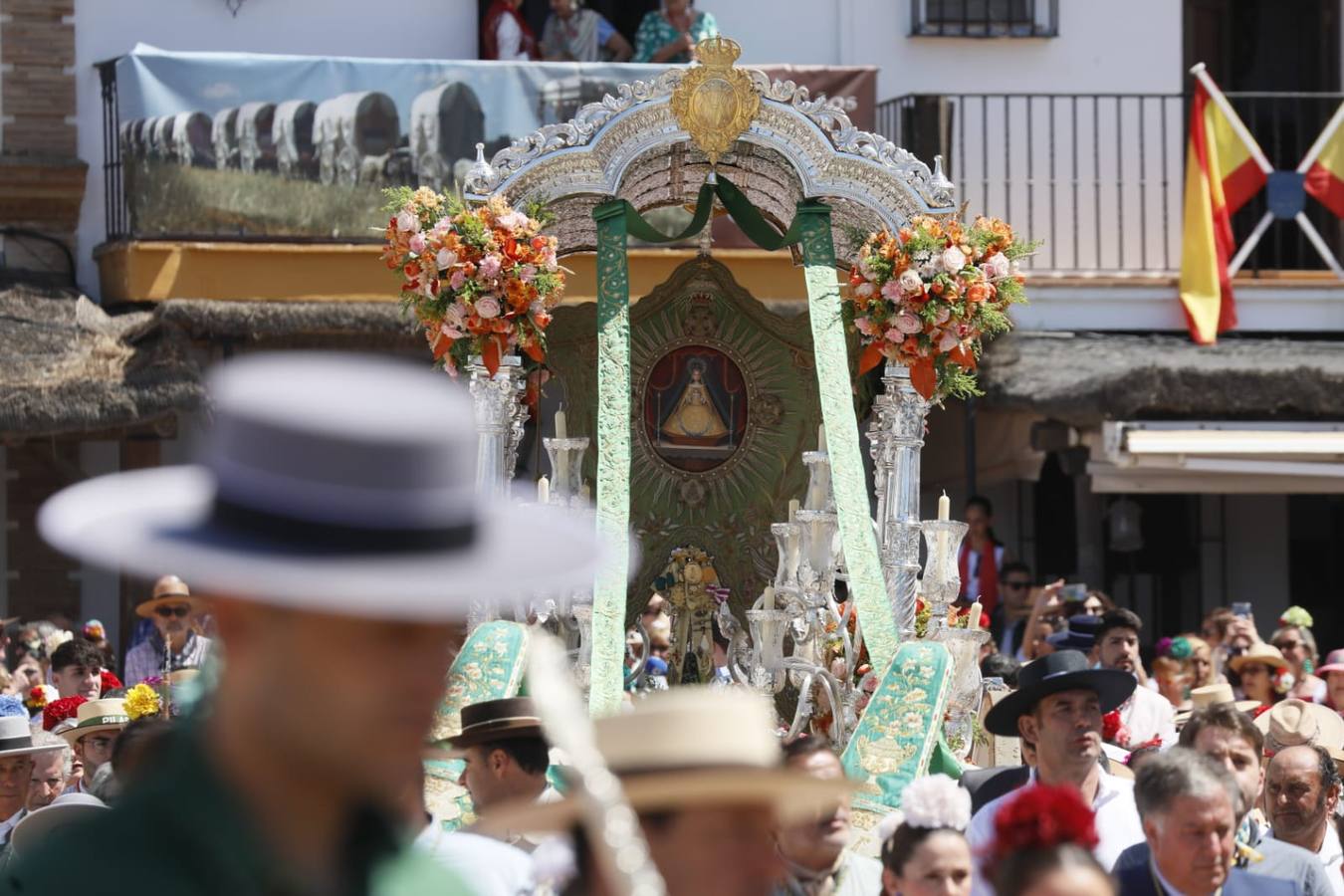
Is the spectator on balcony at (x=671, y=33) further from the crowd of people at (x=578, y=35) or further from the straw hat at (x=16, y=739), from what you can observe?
the straw hat at (x=16, y=739)

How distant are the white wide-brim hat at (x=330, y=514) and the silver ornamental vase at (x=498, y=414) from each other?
27.6 feet

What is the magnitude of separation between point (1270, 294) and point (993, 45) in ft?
9.32

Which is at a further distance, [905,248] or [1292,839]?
[905,248]

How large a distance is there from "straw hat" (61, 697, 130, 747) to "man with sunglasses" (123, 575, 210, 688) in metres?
2.56

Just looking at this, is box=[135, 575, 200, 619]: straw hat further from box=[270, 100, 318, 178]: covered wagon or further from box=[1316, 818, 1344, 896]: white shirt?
box=[1316, 818, 1344, 896]: white shirt

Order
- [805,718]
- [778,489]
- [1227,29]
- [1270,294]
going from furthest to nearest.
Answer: [1227,29] < [1270,294] < [778,489] < [805,718]

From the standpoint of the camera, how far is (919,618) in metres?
10.5

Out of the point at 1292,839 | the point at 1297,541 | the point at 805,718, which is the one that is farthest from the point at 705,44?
the point at 1297,541

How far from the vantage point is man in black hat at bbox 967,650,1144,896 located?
6.55 metres

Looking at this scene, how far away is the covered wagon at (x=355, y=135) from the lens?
15586 mm

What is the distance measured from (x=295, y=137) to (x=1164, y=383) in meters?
6.10

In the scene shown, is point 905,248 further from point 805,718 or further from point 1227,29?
point 1227,29

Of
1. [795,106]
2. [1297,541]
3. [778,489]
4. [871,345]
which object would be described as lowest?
[1297,541]

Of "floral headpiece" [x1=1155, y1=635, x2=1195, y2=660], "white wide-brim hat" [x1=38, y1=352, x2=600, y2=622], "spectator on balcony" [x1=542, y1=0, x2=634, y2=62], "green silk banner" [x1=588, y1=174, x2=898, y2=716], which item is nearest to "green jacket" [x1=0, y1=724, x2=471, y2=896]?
"white wide-brim hat" [x1=38, y1=352, x2=600, y2=622]
